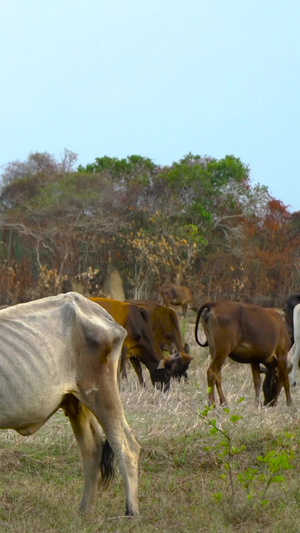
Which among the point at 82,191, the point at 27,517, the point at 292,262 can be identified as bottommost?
the point at 27,517

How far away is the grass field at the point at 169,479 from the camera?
555 centimetres

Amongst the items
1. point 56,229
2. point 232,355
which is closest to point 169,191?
point 56,229

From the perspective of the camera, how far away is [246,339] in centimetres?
1111

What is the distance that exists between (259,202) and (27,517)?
1128 inches

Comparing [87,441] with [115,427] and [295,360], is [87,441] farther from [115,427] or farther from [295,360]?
[295,360]

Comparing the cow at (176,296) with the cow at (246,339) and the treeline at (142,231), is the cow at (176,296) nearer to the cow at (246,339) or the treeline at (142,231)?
the treeline at (142,231)

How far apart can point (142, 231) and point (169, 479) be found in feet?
77.9

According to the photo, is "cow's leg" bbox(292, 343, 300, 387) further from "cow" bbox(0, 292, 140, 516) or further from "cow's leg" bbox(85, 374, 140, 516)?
"cow's leg" bbox(85, 374, 140, 516)

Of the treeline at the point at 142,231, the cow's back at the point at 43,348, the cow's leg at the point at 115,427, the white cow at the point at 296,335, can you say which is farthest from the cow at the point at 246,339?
the treeline at the point at 142,231

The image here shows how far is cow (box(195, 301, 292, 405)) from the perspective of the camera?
1088 cm

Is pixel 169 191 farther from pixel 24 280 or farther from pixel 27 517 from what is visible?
pixel 27 517

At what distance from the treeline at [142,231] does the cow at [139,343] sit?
1551cm

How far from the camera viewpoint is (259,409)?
30.8 ft

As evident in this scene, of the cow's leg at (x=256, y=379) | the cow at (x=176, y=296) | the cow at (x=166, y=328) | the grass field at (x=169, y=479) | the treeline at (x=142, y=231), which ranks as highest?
the treeline at (x=142, y=231)
